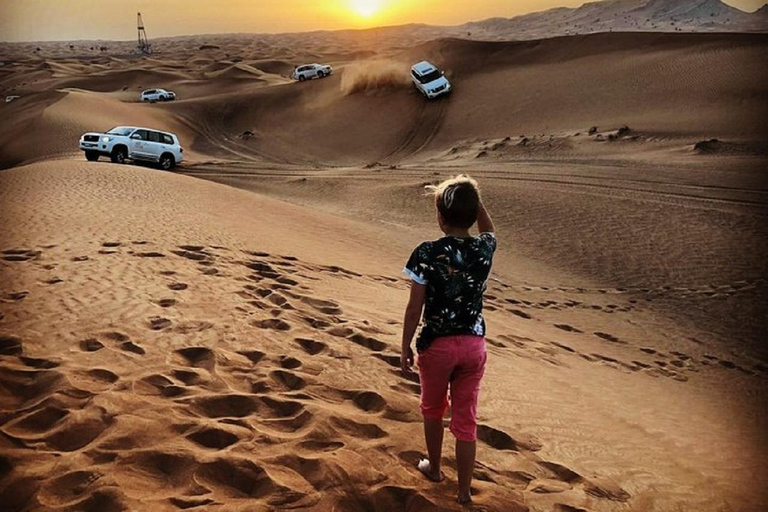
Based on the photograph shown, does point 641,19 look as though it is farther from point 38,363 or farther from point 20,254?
point 38,363

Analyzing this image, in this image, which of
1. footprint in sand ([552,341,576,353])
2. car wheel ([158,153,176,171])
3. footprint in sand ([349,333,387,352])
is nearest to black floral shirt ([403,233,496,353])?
footprint in sand ([349,333,387,352])

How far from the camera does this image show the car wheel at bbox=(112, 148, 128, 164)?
19812mm

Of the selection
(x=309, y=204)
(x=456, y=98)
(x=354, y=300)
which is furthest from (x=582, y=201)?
(x=456, y=98)

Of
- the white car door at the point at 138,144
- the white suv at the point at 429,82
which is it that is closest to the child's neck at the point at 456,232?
the white car door at the point at 138,144

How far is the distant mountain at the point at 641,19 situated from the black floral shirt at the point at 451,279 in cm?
7925

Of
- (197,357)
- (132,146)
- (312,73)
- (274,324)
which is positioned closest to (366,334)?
(274,324)

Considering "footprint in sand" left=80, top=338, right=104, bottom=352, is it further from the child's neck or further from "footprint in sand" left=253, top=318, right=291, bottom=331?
the child's neck

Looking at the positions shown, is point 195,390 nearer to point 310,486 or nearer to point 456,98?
point 310,486

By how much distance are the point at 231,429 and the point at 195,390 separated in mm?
586

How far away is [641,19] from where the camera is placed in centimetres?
12206

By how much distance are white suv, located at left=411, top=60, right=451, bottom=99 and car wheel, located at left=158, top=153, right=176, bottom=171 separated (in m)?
15.7

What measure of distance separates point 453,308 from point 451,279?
0.15m

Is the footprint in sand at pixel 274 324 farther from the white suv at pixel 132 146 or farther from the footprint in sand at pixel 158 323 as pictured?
the white suv at pixel 132 146

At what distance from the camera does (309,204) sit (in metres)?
17.8
